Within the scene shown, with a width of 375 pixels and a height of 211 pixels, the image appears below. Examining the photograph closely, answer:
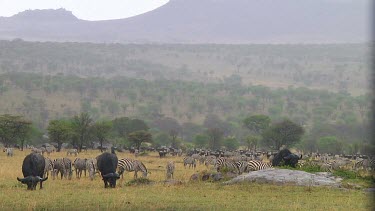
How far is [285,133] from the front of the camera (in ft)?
269

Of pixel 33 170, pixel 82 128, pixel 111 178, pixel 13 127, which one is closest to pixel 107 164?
pixel 111 178

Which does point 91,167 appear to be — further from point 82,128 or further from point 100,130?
point 100,130

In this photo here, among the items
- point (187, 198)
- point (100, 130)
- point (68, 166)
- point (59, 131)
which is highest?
point (100, 130)

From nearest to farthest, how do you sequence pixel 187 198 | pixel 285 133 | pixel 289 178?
pixel 187 198 < pixel 289 178 < pixel 285 133

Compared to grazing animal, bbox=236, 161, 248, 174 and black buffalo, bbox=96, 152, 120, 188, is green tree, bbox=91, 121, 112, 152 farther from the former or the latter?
black buffalo, bbox=96, 152, 120, 188

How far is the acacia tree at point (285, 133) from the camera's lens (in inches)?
3201

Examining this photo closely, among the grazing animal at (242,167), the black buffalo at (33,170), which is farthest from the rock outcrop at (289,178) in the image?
the black buffalo at (33,170)

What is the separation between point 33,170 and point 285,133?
207 ft

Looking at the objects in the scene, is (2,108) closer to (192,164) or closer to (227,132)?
(227,132)

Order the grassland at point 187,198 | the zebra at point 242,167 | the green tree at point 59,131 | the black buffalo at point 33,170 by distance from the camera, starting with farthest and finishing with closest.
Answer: the green tree at point 59,131 → the zebra at point 242,167 → the black buffalo at point 33,170 → the grassland at point 187,198

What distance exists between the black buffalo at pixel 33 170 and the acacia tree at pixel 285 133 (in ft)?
203

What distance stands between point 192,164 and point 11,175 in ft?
63.5

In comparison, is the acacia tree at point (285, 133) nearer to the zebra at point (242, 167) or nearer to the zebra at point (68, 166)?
the zebra at point (242, 167)

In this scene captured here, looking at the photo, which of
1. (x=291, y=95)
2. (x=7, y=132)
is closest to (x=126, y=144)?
(x=7, y=132)
